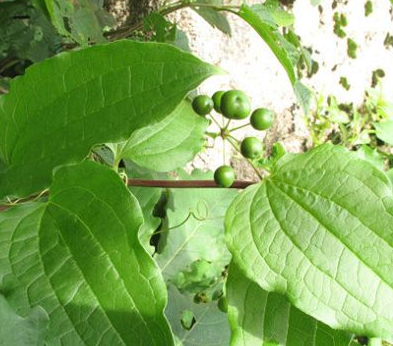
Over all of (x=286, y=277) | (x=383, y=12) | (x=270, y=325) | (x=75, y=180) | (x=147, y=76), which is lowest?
(x=383, y=12)

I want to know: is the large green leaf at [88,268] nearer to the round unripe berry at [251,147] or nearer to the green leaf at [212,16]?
the round unripe berry at [251,147]

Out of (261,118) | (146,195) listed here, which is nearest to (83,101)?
(261,118)

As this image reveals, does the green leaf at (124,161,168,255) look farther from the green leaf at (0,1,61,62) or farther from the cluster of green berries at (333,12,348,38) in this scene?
the cluster of green berries at (333,12,348,38)

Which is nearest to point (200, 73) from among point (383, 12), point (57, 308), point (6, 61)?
point (57, 308)

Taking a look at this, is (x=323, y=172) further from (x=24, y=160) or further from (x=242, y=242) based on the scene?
(x=24, y=160)

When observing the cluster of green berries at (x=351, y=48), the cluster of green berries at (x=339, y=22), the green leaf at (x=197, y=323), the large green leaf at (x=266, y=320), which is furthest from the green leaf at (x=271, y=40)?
the cluster of green berries at (x=351, y=48)

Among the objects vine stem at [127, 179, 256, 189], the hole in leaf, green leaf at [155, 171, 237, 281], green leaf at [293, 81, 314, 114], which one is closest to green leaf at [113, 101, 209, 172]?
vine stem at [127, 179, 256, 189]

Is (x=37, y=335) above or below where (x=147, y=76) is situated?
below
